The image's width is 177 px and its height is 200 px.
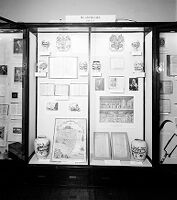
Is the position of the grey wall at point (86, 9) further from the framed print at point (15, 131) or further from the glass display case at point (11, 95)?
the framed print at point (15, 131)

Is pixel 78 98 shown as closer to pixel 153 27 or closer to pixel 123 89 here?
pixel 123 89

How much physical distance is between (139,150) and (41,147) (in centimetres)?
127

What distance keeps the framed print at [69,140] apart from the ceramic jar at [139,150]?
0.65 meters

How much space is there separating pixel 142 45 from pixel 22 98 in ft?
5.84

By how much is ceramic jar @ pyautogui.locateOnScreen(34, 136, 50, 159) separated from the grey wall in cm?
172

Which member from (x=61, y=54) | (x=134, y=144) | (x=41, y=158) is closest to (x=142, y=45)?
(x=61, y=54)

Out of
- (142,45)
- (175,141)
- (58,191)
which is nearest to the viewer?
(58,191)

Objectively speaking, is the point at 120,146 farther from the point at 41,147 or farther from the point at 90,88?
the point at 41,147

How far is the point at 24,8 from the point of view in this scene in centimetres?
297

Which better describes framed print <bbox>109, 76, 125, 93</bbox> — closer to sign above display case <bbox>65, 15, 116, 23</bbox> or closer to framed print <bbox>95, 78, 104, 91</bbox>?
framed print <bbox>95, 78, 104, 91</bbox>

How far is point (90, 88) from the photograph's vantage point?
113 inches

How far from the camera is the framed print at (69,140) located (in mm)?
2686

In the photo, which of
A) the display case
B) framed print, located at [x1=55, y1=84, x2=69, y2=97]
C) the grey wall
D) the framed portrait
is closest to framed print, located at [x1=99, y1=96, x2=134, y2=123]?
the display case

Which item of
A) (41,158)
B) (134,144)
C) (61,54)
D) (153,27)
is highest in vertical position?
(153,27)
